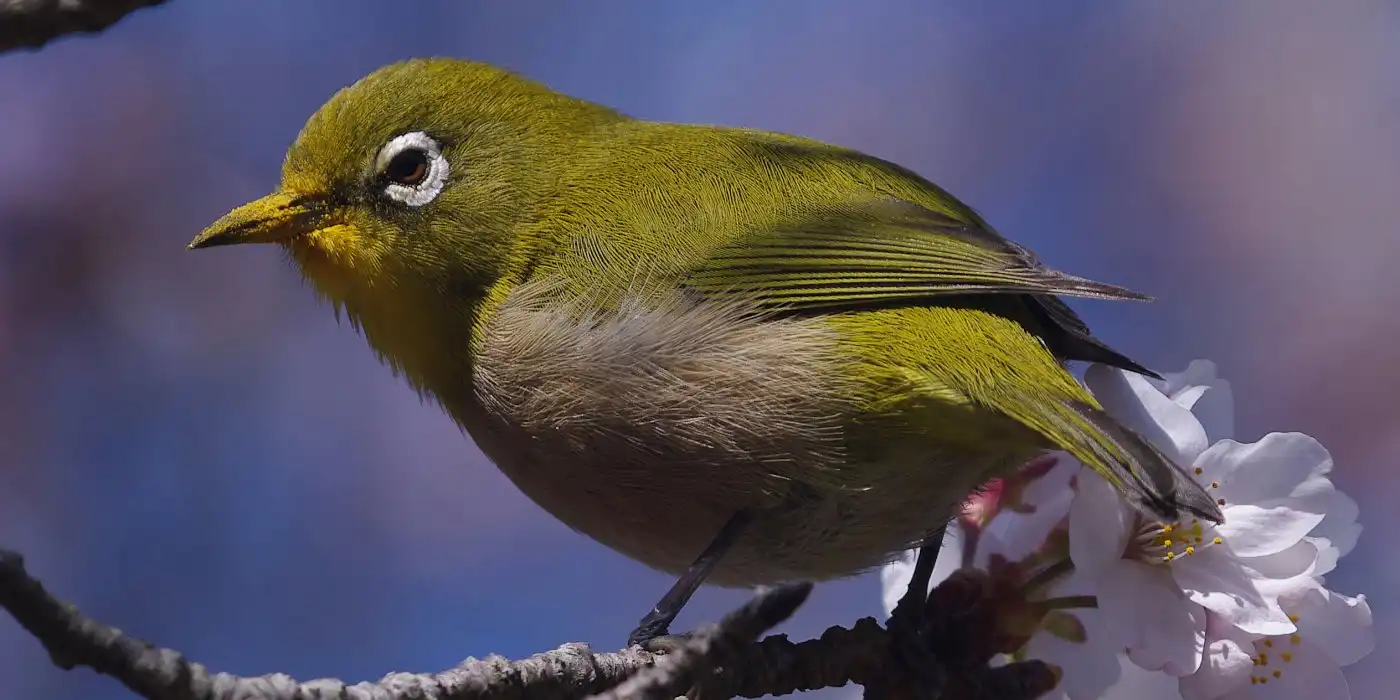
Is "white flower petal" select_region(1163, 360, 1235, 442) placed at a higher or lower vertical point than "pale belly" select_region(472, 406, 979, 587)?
higher

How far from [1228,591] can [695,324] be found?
117 cm

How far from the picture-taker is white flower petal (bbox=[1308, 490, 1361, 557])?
105 inches

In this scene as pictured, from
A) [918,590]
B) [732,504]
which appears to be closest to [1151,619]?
[918,590]

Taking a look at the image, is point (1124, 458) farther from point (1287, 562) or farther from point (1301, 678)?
point (1301, 678)

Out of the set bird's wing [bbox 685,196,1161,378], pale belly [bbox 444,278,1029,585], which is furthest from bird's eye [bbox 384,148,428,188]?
bird's wing [bbox 685,196,1161,378]

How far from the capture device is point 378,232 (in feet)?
10.1

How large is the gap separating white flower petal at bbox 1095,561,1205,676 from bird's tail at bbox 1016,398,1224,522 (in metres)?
0.21

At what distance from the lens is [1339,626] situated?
101 inches

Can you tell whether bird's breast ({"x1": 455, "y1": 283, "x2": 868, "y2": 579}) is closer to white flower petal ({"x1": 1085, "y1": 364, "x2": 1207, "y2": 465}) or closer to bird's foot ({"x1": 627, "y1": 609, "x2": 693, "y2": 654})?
bird's foot ({"x1": 627, "y1": 609, "x2": 693, "y2": 654})

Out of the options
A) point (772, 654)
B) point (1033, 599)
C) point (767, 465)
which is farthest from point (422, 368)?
point (1033, 599)

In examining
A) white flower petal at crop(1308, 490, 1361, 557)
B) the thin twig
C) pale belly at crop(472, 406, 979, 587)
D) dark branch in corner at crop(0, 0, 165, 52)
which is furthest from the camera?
pale belly at crop(472, 406, 979, 587)

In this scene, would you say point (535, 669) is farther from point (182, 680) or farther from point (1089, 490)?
point (1089, 490)

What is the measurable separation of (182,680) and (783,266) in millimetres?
1711

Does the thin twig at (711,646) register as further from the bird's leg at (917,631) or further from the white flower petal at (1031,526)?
the white flower petal at (1031,526)
